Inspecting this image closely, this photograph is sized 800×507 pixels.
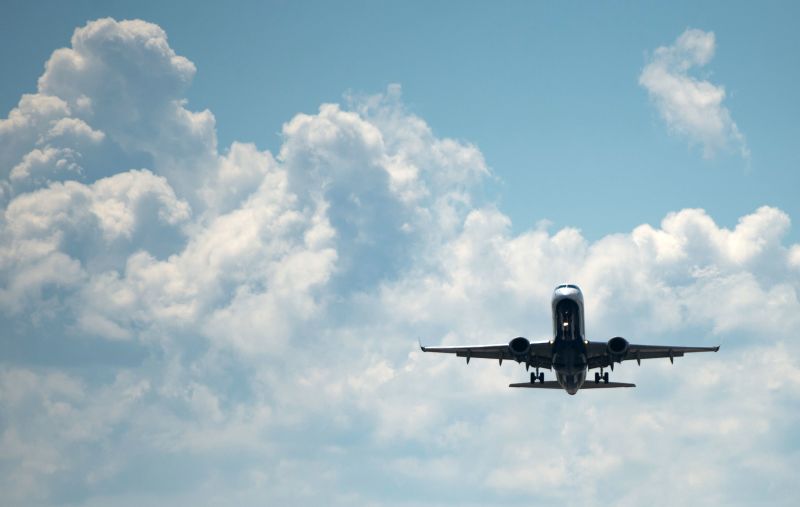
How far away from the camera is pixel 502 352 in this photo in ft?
273

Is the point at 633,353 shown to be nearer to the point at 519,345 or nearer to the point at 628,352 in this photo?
the point at 628,352

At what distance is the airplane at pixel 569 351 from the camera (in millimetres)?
76188

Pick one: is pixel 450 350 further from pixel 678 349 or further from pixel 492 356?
pixel 678 349

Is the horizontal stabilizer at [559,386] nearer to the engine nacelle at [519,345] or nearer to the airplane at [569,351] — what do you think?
the airplane at [569,351]

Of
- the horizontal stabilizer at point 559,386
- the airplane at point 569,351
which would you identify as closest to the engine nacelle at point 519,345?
the airplane at point 569,351

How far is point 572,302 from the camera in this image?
2965 inches

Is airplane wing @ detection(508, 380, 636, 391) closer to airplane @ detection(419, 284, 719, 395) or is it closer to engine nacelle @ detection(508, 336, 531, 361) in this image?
airplane @ detection(419, 284, 719, 395)

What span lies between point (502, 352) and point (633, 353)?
9.09 metres

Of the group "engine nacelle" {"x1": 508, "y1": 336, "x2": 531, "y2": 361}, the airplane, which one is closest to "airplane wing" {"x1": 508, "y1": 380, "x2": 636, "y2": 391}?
the airplane

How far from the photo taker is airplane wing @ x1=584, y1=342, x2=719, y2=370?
80.4m

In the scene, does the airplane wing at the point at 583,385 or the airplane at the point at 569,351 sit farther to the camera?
the airplane wing at the point at 583,385

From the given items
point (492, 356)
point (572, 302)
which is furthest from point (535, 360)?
point (572, 302)

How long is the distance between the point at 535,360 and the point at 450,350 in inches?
233

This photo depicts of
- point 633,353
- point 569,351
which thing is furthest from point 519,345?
point 633,353
